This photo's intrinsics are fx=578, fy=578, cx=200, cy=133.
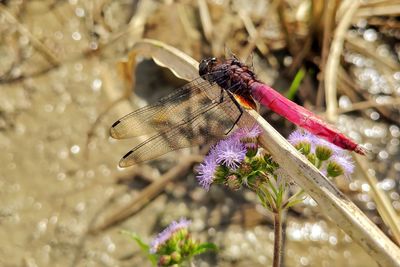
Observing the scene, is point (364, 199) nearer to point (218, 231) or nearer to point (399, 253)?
point (218, 231)

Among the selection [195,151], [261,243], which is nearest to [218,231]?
[261,243]

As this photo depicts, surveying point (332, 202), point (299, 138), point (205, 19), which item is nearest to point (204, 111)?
point (299, 138)

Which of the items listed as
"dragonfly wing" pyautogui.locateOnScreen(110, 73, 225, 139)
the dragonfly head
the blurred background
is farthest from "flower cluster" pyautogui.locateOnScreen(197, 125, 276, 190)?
the blurred background

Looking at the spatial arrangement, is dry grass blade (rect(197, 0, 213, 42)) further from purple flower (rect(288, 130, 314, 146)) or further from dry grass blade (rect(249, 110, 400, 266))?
dry grass blade (rect(249, 110, 400, 266))

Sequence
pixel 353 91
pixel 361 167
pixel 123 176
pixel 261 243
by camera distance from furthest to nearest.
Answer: pixel 353 91 < pixel 123 176 < pixel 261 243 < pixel 361 167

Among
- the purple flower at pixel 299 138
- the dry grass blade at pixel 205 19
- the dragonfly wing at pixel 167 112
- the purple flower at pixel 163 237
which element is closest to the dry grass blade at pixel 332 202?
the purple flower at pixel 299 138

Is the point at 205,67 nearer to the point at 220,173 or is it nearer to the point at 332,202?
the point at 220,173

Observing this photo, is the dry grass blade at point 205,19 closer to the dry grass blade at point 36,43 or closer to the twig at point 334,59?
the twig at point 334,59
